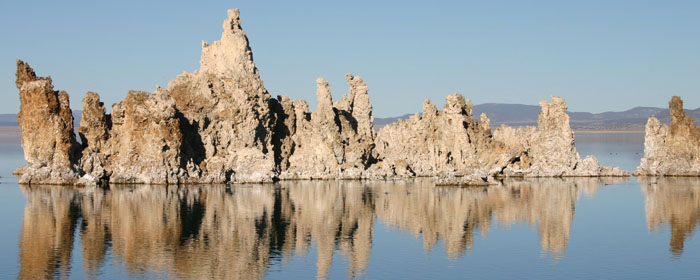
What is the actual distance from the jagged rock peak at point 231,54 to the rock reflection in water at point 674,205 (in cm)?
4249

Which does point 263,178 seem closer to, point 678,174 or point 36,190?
point 36,190

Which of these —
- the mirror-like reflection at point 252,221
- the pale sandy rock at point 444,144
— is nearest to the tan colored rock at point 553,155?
the pale sandy rock at point 444,144

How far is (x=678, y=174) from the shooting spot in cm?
10131

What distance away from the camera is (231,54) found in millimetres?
94438

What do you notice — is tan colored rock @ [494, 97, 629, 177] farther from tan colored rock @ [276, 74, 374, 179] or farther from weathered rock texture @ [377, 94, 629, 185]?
tan colored rock @ [276, 74, 374, 179]

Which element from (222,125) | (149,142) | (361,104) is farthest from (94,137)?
(361,104)

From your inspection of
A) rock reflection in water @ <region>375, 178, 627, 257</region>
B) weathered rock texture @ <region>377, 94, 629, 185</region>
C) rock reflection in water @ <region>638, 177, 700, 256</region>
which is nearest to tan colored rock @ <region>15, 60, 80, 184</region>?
rock reflection in water @ <region>375, 178, 627, 257</region>

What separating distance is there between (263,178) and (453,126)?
2260 cm

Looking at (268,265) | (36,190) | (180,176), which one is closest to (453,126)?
(180,176)

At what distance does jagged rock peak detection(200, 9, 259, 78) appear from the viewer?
94.2 m

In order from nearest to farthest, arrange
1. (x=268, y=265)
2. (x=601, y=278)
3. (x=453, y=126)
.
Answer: (x=601, y=278) < (x=268, y=265) < (x=453, y=126)

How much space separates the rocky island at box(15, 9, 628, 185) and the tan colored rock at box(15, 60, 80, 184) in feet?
0.31

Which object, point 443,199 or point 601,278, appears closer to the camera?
point 601,278

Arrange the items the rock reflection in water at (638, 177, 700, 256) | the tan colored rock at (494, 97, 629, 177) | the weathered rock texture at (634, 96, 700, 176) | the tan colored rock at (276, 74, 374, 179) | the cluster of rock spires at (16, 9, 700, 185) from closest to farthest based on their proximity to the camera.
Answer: the rock reflection in water at (638, 177, 700, 256) → the cluster of rock spires at (16, 9, 700, 185) → the tan colored rock at (276, 74, 374, 179) → the weathered rock texture at (634, 96, 700, 176) → the tan colored rock at (494, 97, 629, 177)
